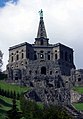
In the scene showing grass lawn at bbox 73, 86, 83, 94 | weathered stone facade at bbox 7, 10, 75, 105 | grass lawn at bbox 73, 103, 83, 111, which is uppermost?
weathered stone facade at bbox 7, 10, 75, 105

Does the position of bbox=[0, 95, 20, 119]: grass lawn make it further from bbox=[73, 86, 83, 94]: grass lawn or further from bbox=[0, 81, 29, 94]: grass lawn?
bbox=[73, 86, 83, 94]: grass lawn

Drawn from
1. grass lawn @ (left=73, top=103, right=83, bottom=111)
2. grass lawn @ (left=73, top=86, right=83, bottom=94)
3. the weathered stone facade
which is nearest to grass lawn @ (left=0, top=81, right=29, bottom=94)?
the weathered stone facade

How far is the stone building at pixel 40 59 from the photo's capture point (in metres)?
158

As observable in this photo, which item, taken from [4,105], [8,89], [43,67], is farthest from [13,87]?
[4,105]

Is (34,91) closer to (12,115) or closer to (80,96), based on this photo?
(80,96)

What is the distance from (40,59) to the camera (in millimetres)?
166250

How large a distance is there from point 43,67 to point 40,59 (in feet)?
24.9

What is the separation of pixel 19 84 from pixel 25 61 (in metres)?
18.5

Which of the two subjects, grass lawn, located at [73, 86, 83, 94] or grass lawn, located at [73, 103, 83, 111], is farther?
grass lawn, located at [73, 86, 83, 94]

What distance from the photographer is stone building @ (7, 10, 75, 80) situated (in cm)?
15750

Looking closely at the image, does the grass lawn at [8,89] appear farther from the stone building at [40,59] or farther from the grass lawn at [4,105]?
the stone building at [40,59]

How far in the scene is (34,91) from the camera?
449ft

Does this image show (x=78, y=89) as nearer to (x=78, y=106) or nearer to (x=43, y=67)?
(x=78, y=106)

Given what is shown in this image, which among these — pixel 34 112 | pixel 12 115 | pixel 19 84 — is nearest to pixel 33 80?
pixel 19 84
